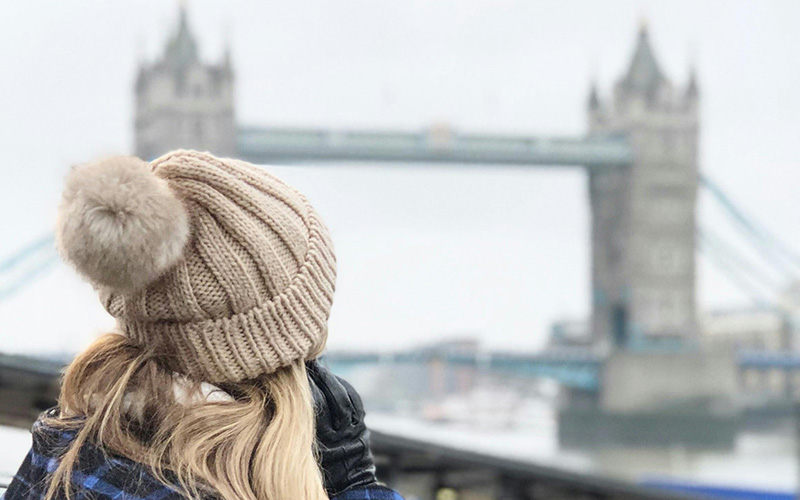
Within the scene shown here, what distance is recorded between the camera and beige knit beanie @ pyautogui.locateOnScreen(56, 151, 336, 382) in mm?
710

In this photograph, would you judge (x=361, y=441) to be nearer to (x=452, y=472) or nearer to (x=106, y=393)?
(x=106, y=393)

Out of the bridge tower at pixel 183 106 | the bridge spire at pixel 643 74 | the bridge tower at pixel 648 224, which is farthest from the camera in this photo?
the bridge spire at pixel 643 74

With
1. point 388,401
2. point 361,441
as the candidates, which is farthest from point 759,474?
point 361,441

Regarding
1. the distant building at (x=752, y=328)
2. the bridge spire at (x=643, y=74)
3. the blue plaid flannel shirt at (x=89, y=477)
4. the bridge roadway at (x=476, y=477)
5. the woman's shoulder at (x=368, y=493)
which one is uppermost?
the blue plaid flannel shirt at (x=89, y=477)

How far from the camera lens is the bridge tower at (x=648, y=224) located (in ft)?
90.0

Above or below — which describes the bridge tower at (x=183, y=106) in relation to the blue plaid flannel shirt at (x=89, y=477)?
below

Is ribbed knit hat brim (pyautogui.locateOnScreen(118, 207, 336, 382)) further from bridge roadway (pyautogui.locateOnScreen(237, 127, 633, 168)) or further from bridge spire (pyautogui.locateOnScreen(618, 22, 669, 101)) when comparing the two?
bridge spire (pyautogui.locateOnScreen(618, 22, 669, 101))

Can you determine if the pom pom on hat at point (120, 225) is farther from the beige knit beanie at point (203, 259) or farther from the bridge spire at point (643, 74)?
the bridge spire at point (643, 74)

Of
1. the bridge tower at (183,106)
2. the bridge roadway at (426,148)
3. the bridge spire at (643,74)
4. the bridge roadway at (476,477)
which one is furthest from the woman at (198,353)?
→ the bridge spire at (643,74)

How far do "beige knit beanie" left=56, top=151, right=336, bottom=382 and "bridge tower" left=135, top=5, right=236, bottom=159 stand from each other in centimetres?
2529

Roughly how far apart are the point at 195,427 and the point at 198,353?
0.17 ft

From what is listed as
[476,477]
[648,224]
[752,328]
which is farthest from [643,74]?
[476,477]

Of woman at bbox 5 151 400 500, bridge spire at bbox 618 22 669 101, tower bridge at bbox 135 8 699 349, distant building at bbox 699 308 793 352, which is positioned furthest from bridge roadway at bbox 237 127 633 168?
woman at bbox 5 151 400 500

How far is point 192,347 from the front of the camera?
752 mm
